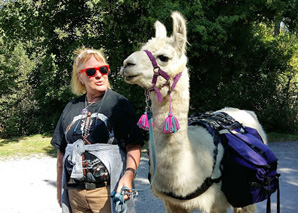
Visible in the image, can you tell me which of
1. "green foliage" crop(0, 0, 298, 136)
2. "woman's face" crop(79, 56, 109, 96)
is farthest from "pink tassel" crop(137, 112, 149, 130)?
"green foliage" crop(0, 0, 298, 136)

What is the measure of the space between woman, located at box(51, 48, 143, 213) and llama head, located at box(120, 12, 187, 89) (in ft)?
0.73

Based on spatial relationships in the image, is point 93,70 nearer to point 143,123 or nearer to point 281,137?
point 143,123

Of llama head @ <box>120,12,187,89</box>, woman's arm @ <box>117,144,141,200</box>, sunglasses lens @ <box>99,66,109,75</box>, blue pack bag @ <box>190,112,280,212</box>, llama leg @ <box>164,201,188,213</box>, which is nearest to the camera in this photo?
woman's arm @ <box>117,144,141,200</box>

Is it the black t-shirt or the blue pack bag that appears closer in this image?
the black t-shirt

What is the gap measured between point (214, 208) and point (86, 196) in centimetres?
114

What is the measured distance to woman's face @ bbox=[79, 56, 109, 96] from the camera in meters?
2.15

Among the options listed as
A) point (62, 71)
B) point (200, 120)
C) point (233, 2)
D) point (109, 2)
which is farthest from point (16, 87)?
point (200, 120)

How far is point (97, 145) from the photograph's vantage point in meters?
2.03

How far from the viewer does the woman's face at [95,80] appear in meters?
2.15

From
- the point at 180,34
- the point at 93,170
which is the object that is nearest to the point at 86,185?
the point at 93,170

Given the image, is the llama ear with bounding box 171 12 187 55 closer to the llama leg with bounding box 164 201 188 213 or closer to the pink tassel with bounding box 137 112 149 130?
the pink tassel with bounding box 137 112 149 130

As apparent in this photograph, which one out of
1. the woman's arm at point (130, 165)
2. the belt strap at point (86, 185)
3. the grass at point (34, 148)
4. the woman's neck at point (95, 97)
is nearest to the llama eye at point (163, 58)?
the woman's neck at point (95, 97)

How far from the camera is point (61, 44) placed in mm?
10625

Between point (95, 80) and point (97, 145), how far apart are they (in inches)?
18.8
